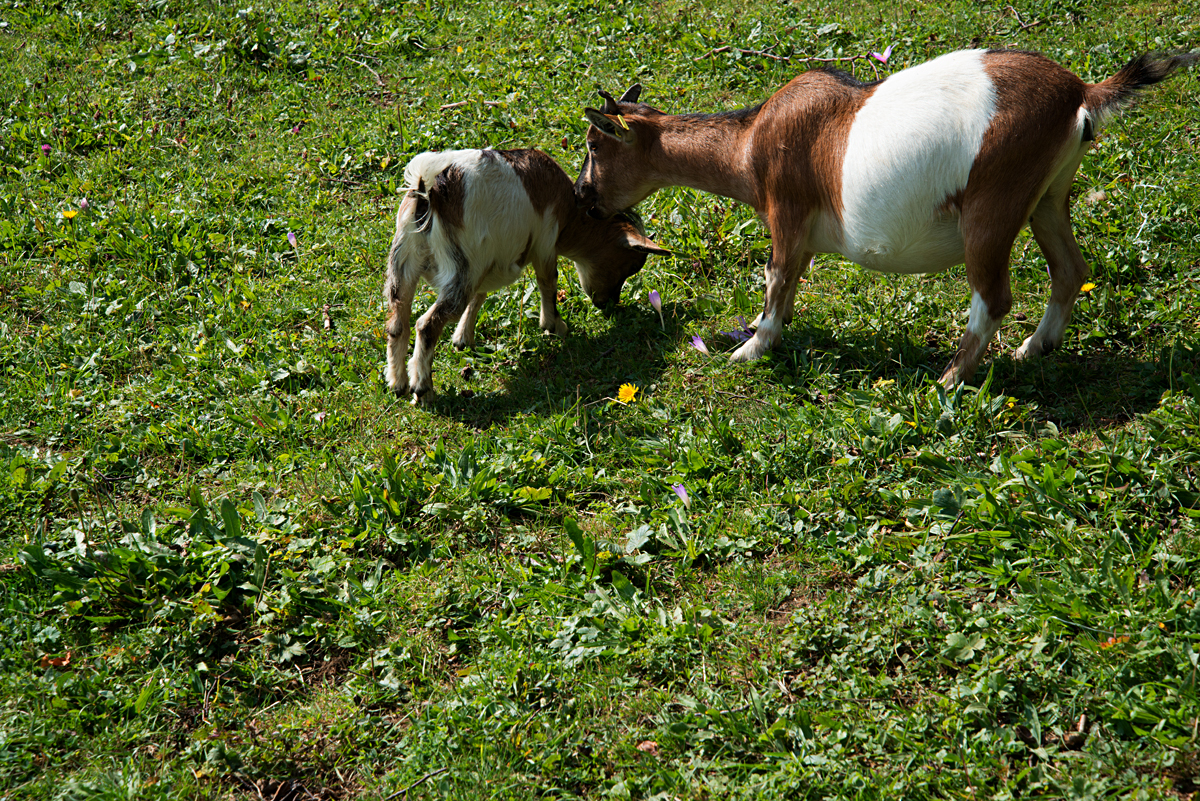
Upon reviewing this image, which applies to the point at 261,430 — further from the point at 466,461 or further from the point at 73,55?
the point at 73,55

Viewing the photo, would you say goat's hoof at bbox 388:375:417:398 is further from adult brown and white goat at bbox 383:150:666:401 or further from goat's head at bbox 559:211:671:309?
goat's head at bbox 559:211:671:309

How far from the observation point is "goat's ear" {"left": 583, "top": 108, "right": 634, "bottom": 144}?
487 cm

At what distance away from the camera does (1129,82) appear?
11.1 feet

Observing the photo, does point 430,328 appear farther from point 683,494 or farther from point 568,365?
point 683,494

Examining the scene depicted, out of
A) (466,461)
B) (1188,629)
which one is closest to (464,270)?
(466,461)

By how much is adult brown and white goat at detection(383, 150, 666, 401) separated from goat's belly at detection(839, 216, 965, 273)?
129 cm

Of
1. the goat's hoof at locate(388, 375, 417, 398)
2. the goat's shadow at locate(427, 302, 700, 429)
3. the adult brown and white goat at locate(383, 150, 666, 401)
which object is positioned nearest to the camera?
the adult brown and white goat at locate(383, 150, 666, 401)

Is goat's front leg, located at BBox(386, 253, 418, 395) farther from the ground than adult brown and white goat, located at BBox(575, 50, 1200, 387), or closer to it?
closer to it

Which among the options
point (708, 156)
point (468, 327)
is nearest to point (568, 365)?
point (468, 327)

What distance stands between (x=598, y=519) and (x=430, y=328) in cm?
152

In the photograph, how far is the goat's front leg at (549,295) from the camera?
5055 mm

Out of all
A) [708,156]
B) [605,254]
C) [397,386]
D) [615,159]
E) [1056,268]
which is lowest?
[397,386]

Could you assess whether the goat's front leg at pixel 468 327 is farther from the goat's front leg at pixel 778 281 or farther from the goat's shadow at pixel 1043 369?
the goat's shadow at pixel 1043 369

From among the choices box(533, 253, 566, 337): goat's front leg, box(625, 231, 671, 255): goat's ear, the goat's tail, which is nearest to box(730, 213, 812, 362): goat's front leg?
box(625, 231, 671, 255): goat's ear
